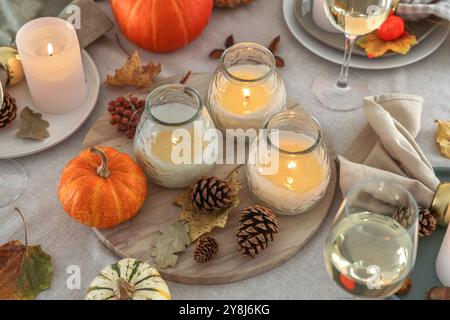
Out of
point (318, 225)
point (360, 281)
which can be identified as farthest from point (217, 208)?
point (360, 281)

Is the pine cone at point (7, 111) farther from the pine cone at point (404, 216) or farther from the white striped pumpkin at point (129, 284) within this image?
the pine cone at point (404, 216)

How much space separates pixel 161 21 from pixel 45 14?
272mm

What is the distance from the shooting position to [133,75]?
1.39 metres

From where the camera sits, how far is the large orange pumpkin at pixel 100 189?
3.76ft

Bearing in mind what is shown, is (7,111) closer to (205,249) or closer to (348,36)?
(205,249)

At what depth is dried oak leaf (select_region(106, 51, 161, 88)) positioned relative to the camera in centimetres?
139

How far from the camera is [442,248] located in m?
1.10

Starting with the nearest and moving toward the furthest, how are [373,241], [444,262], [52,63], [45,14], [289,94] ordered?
[373,241]
[444,262]
[52,63]
[289,94]
[45,14]

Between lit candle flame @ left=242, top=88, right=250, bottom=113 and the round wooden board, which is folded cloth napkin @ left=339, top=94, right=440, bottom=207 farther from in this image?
lit candle flame @ left=242, top=88, right=250, bottom=113

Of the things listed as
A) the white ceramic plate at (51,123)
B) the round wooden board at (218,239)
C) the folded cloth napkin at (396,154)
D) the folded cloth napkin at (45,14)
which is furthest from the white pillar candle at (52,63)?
the folded cloth napkin at (396,154)

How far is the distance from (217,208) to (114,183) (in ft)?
0.54

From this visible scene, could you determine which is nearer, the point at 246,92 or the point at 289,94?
the point at 246,92

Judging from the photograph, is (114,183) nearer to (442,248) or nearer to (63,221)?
(63,221)

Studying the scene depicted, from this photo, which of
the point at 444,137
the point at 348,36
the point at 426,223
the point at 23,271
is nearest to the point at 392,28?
the point at 348,36
